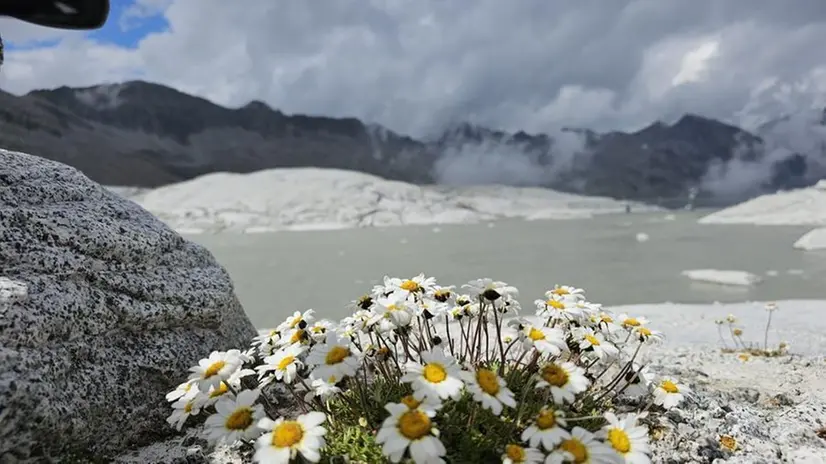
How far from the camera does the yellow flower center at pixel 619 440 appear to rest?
2.25m

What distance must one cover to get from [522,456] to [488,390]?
0.93ft

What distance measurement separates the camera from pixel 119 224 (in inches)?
151

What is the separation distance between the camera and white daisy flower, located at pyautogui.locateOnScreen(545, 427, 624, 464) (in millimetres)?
2062

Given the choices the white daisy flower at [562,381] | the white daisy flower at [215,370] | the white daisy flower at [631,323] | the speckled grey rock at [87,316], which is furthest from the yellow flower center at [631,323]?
the speckled grey rock at [87,316]

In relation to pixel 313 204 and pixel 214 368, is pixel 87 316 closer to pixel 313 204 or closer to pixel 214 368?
pixel 214 368

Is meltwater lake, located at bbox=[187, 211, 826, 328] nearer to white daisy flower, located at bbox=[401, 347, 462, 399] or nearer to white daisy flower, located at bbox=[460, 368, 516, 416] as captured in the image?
white daisy flower, located at bbox=[401, 347, 462, 399]

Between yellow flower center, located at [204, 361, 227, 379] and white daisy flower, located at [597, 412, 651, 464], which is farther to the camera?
yellow flower center, located at [204, 361, 227, 379]

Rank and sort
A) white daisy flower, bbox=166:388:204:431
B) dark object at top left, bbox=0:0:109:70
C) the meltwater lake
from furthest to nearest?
the meltwater lake → dark object at top left, bbox=0:0:109:70 → white daisy flower, bbox=166:388:204:431

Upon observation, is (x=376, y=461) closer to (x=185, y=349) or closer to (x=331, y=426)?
(x=331, y=426)

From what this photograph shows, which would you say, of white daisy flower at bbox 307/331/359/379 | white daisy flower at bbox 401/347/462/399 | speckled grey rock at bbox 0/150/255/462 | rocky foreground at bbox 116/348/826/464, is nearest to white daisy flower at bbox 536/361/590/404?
white daisy flower at bbox 401/347/462/399

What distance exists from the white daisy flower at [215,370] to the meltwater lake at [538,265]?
13.1 metres

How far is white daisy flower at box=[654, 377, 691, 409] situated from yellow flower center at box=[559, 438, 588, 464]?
0.93 meters

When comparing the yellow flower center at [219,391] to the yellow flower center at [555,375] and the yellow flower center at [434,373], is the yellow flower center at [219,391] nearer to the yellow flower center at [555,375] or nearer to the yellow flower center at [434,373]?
the yellow flower center at [434,373]

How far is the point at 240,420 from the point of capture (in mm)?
2340
